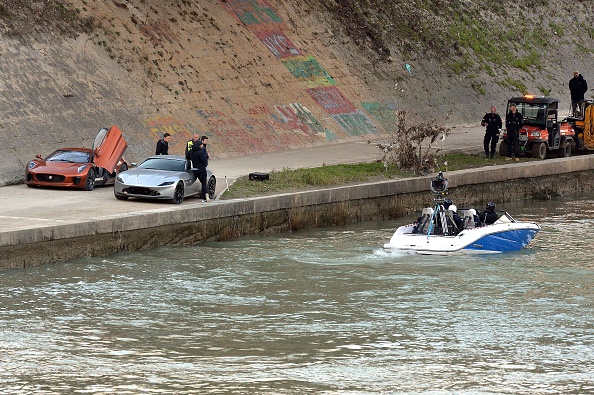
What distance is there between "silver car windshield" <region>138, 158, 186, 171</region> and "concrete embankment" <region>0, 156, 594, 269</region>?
901mm

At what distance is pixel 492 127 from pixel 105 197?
47.3 ft

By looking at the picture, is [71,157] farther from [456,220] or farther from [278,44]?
[278,44]

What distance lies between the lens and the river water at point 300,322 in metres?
17.5

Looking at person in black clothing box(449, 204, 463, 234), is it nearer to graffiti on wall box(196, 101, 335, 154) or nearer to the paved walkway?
the paved walkway

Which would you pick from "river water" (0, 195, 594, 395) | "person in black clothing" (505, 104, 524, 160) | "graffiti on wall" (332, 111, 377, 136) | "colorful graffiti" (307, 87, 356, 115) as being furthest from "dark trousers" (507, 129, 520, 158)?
"river water" (0, 195, 594, 395)

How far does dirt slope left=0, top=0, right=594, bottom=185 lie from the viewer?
3934 cm

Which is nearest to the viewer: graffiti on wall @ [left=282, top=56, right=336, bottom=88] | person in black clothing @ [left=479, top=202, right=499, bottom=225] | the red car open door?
person in black clothing @ [left=479, top=202, right=499, bottom=225]

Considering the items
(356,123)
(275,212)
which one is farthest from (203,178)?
(356,123)

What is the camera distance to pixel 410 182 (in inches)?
1395

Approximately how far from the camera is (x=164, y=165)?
3102 cm

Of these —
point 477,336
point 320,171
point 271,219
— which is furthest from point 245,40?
point 477,336

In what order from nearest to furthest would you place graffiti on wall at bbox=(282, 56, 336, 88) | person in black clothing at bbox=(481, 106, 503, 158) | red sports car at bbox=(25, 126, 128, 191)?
red sports car at bbox=(25, 126, 128, 191), person in black clothing at bbox=(481, 106, 503, 158), graffiti on wall at bbox=(282, 56, 336, 88)

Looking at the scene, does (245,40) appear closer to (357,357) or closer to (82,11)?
(82,11)

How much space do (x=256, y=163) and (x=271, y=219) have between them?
25.6 ft
